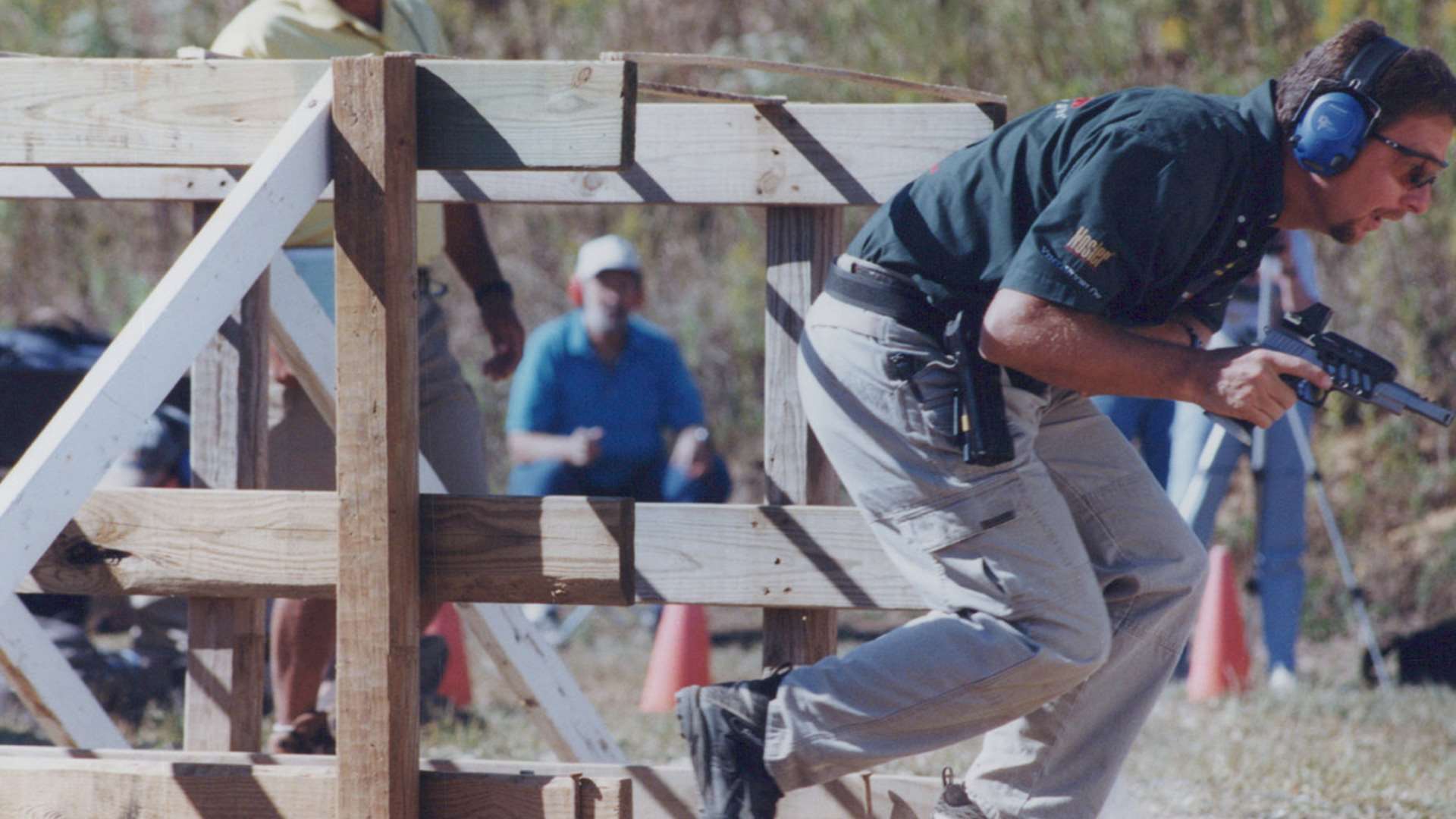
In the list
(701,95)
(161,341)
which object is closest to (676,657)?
(701,95)

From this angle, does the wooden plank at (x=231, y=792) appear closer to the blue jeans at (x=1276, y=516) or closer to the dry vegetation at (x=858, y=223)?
the dry vegetation at (x=858, y=223)

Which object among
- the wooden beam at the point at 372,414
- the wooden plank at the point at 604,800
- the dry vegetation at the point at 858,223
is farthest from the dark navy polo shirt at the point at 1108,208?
the dry vegetation at the point at 858,223

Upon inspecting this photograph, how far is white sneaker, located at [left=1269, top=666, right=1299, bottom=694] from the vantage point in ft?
20.0

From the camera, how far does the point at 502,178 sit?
3.55 metres

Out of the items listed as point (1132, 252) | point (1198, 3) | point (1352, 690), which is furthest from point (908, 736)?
point (1198, 3)

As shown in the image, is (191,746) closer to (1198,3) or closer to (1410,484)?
(1410,484)

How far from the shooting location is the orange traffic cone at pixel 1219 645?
628 cm

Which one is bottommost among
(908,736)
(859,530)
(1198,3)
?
(908,736)

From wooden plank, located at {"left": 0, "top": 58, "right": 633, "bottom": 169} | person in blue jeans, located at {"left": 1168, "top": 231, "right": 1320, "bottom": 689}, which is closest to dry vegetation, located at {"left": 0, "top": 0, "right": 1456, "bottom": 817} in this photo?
person in blue jeans, located at {"left": 1168, "top": 231, "right": 1320, "bottom": 689}

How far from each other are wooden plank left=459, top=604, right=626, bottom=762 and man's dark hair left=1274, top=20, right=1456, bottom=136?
1.89 m

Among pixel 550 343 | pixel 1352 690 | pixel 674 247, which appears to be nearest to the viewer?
pixel 1352 690

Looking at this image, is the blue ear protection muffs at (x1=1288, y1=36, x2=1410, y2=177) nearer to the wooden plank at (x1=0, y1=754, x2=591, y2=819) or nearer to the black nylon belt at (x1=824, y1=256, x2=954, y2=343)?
the black nylon belt at (x1=824, y1=256, x2=954, y2=343)

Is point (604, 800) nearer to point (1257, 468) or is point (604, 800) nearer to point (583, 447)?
point (1257, 468)

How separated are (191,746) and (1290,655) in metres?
4.36
